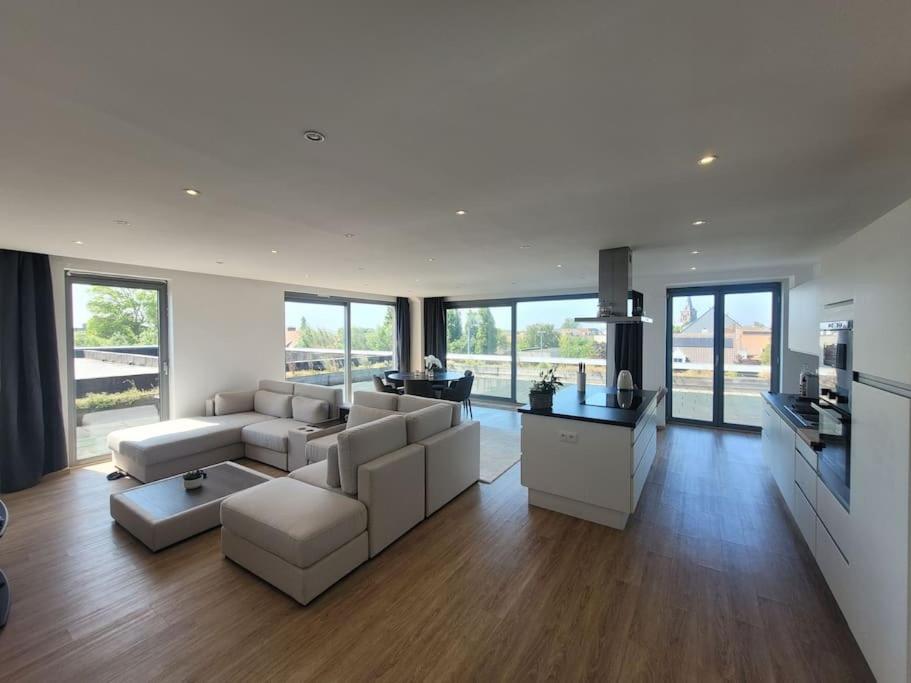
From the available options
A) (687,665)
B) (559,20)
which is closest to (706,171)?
(559,20)

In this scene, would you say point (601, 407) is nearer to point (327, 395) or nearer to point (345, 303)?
point (327, 395)

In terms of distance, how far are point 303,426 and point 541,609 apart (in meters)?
3.36

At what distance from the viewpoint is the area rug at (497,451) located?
4.24 meters

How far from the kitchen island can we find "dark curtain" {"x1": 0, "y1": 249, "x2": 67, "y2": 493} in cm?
503

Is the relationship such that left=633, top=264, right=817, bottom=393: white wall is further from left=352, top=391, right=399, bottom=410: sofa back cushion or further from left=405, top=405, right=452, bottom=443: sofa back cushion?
left=352, top=391, right=399, bottom=410: sofa back cushion

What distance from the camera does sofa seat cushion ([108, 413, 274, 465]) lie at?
386 centimetres

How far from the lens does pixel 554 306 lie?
7.48 meters

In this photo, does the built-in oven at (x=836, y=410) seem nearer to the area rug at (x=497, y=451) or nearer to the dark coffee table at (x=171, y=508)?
the area rug at (x=497, y=451)

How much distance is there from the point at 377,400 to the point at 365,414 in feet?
0.96

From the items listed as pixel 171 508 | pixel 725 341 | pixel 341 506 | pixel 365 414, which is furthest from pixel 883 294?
pixel 725 341

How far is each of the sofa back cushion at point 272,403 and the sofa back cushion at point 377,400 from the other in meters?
1.43

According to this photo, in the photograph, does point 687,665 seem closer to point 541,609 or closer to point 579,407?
point 541,609

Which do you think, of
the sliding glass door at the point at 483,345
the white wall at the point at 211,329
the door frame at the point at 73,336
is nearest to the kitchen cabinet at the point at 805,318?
the sliding glass door at the point at 483,345

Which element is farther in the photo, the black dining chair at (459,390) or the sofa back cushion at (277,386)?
the black dining chair at (459,390)
